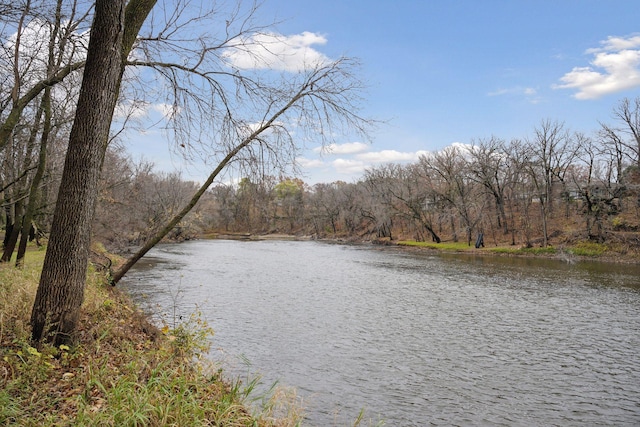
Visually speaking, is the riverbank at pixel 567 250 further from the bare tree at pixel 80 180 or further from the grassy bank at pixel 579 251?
the bare tree at pixel 80 180

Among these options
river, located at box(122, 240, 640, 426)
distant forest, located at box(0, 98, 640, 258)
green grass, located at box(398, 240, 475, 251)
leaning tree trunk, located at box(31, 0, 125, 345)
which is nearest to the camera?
leaning tree trunk, located at box(31, 0, 125, 345)

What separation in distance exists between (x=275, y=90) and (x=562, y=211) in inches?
1934

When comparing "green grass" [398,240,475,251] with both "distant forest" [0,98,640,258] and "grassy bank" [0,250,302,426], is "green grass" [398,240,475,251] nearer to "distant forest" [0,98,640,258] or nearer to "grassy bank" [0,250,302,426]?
"distant forest" [0,98,640,258]

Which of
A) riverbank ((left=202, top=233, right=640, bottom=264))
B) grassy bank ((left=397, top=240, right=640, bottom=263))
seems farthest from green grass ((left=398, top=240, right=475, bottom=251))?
grassy bank ((left=397, top=240, right=640, bottom=263))

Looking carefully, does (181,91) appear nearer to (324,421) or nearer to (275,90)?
(275,90)

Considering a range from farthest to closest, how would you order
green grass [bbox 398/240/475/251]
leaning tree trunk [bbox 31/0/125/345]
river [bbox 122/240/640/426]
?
green grass [bbox 398/240/475/251] < river [bbox 122/240/640/426] < leaning tree trunk [bbox 31/0/125/345]

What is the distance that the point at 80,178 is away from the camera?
505 centimetres

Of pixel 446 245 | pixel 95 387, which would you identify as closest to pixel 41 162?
pixel 95 387

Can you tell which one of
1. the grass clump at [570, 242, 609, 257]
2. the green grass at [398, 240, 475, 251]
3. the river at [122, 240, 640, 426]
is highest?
the grass clump at [570, 242, 609, 257]

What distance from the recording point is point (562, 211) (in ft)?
157

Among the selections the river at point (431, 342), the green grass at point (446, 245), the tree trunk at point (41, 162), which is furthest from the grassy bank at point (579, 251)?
the tree trunk at point (41, 162)

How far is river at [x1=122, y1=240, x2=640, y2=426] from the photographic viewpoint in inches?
307

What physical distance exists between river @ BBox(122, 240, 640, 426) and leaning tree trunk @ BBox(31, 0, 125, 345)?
4244 mm

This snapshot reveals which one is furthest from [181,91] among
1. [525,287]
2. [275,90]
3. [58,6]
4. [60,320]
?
[525,287]
